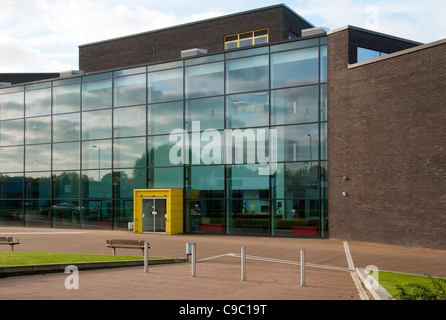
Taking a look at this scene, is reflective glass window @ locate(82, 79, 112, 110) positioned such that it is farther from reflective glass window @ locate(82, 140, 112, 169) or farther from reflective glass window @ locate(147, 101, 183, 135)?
reflective glass window @ locate(147, 101, 183, 135)

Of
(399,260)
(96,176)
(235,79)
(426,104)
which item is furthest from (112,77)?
(399,260)

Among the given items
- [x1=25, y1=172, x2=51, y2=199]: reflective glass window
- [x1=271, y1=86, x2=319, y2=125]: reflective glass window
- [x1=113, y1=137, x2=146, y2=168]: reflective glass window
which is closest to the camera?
[x1=271, y1=86, x2=319, y2=125]: reflective glass window

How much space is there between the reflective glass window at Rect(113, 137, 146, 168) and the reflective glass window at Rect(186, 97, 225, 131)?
377 cm

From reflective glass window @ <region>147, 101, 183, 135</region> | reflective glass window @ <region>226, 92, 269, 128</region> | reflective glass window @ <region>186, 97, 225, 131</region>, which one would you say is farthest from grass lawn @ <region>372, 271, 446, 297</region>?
reflective glass window @ <region>147, 101, 183, 135</region>

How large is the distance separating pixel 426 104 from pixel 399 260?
747 cm

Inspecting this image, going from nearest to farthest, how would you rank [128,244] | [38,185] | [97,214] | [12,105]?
[128,244]
[97,214]
[38,185]
[12,105]

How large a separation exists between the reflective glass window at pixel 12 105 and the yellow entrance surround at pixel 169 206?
13.0 m

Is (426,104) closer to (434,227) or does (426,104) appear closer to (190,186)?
(434,227)

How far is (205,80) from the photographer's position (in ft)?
91.9

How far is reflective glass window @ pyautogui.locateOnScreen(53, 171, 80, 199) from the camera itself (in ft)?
106

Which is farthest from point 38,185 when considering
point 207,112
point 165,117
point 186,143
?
point 207,112

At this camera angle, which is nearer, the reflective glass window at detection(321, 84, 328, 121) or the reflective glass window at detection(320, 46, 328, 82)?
the reflective glass window at detection(321, 84, 328, 121)

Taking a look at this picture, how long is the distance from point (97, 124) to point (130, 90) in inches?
136

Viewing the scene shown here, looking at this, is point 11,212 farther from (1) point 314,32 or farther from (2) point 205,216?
(1) point 314,32
